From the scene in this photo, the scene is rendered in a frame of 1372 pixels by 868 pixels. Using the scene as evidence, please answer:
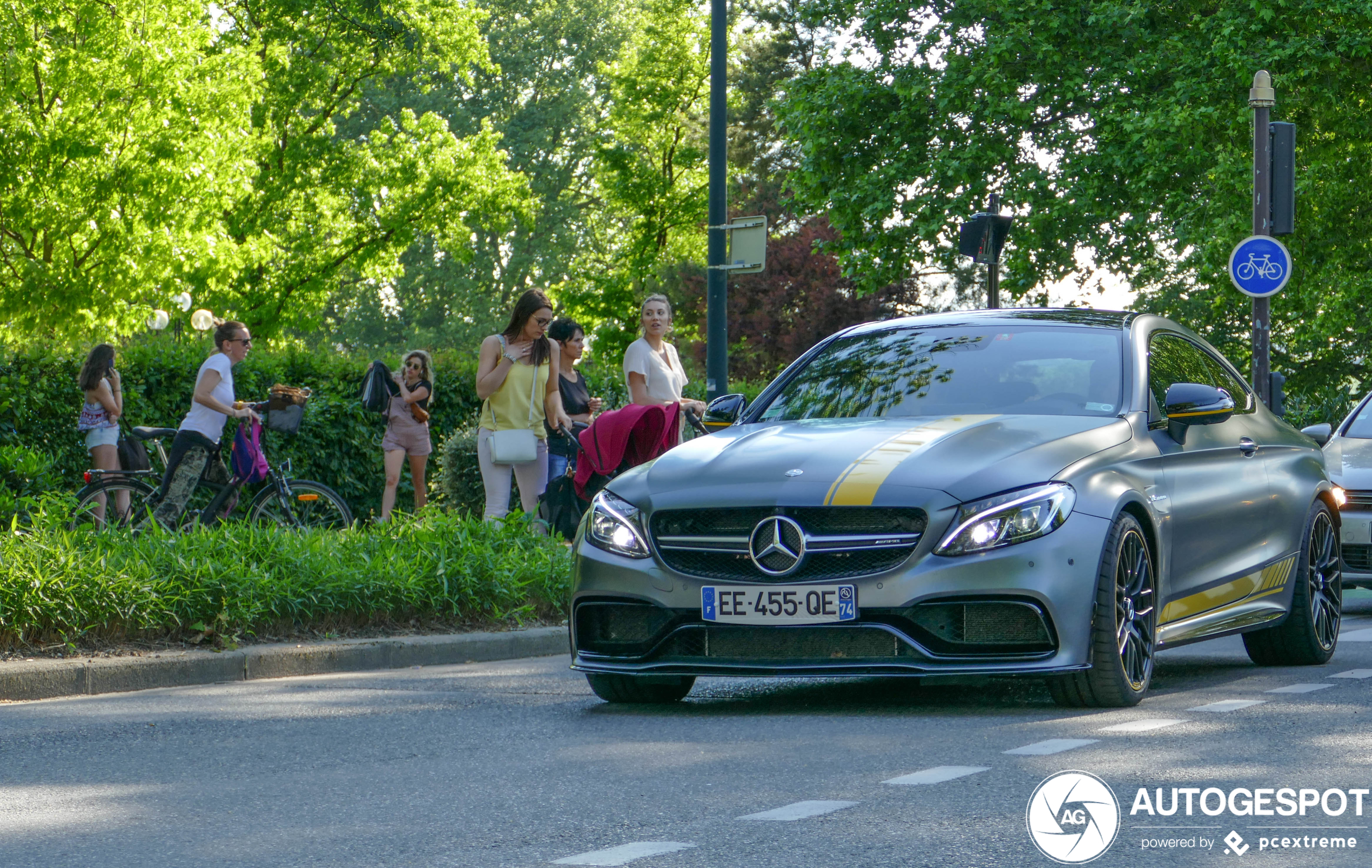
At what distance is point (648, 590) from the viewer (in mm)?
6957

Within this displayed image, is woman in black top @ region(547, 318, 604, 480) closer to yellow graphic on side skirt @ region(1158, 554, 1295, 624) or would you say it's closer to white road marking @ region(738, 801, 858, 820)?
yellow graphic on side skirt @ region(1158, 554, 1295, 624)

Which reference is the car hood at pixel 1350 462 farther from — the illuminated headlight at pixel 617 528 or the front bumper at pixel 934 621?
the illuminated headlight at pixel 617 528

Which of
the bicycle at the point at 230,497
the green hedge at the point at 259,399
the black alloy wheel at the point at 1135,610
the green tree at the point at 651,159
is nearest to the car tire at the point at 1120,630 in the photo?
the black alloy wheel at the point at 1135,610

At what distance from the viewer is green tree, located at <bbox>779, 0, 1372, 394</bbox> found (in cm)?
2686

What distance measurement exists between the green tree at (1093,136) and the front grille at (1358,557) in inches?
598

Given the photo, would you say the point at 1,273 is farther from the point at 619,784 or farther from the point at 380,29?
the point at 619,784

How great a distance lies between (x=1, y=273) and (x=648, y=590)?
72.1 ft

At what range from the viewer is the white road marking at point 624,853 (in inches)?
176

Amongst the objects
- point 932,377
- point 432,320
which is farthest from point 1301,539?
point 432,320

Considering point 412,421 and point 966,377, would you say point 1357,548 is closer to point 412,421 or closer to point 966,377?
point 966,377

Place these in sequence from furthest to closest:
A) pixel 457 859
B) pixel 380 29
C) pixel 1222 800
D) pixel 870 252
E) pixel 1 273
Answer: pixel 870 252
pixel 1 273
pixel 380 29
pixel 1222 800
pixel 457 859

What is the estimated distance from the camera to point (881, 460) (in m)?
6.88

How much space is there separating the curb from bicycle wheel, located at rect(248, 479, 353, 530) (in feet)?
8.61

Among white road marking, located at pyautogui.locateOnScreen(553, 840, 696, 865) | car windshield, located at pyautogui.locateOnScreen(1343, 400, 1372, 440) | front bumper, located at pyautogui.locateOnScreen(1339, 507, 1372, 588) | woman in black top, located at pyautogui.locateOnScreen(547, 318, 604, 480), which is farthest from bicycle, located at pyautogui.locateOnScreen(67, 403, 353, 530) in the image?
white road marking, located at pyautogui.locateOnScreen(553, 840, 696, 865)
